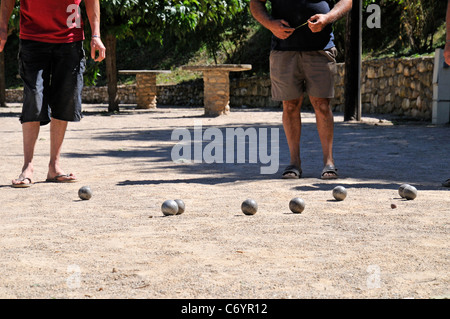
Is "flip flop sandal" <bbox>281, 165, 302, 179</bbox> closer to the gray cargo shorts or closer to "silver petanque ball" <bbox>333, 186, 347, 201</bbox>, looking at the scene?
the gray cargo shorts

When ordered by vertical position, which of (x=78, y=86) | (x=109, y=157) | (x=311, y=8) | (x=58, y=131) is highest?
(x=311, y=8)

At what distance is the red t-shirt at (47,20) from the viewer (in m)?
5.52

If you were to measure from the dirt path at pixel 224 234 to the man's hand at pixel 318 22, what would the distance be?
1286 millimetres

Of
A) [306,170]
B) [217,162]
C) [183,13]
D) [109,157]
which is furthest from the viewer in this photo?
[183,13]

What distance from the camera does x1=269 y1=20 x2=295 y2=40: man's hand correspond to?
220 inches

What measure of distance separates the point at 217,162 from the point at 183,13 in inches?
410

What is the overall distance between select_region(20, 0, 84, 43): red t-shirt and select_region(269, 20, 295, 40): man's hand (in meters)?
1.69

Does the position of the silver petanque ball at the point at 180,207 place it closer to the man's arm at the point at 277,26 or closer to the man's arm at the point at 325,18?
the man's arm at the point at 277,26

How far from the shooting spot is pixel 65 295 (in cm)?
267

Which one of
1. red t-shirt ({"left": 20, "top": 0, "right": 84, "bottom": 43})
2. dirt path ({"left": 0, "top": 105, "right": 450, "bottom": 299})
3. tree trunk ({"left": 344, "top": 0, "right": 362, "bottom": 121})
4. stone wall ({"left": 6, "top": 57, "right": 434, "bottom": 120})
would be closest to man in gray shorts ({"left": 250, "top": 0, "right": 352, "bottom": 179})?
dirt path ({"left": 0, "top": 105, "right": 450, "bottom": 299})

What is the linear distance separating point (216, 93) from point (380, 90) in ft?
13.0

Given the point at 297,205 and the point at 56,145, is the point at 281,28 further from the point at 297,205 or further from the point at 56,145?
the point at 56,145
